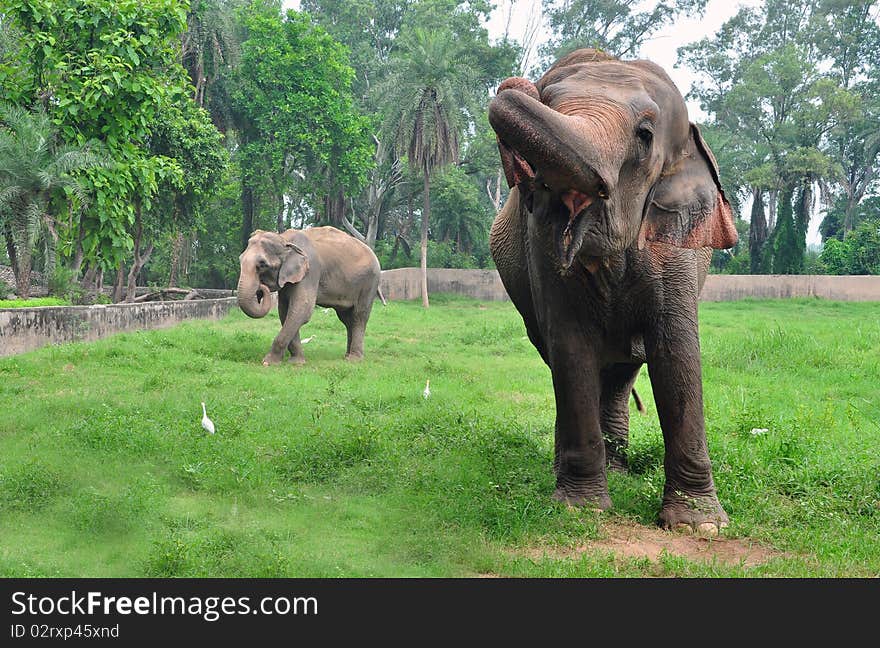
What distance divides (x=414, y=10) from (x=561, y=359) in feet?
123

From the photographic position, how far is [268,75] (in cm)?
2977

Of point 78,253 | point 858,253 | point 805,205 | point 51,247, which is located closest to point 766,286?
point 858,253

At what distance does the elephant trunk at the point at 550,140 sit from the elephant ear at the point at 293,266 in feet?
31.6

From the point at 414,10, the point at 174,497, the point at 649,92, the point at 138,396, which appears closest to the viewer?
the point at 649,92

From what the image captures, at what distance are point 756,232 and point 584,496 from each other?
34.9 m

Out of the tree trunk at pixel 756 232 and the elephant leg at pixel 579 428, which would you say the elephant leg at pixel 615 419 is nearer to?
the elephant leg at pixel 579 428

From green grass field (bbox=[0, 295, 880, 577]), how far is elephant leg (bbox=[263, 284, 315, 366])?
1.11 metres

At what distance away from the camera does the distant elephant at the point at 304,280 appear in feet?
42.2

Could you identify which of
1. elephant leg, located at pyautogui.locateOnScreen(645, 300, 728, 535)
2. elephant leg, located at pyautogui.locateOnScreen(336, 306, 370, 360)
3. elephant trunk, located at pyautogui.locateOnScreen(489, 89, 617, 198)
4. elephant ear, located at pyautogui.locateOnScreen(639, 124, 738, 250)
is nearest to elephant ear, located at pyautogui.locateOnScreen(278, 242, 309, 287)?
elephant leg, located at pyautogui.locateOnScreen(336, 306, 370, 360)

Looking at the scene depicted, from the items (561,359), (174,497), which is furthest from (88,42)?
(561,359)

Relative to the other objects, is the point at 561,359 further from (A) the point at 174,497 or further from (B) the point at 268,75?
(B) the point at 268,75

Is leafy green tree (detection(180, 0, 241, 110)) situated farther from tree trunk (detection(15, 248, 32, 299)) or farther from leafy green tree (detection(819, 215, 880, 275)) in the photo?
leafy green tree (detection(819, 215, 880, 275))

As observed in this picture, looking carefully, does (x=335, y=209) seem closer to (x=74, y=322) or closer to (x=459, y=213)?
(x=459, y=213)

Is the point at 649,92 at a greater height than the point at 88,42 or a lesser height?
lesser
